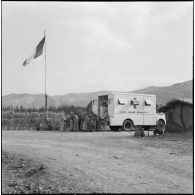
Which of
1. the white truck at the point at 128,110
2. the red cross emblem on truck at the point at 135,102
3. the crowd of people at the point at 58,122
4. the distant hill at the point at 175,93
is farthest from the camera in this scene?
the distant hill at the point at 175,93

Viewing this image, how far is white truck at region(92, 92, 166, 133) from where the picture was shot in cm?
2147

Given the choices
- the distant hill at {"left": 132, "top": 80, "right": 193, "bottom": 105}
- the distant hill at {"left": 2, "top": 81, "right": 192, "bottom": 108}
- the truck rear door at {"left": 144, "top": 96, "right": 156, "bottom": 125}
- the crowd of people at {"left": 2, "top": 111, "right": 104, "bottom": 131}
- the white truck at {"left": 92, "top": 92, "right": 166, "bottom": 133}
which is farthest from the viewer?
the distant hill at {"left": 2, "top": 81, "right": 192, "bottom": 108}

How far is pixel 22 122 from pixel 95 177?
1933cm

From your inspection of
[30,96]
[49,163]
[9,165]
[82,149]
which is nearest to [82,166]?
[49,163]

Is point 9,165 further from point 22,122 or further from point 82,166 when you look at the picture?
point 22,122

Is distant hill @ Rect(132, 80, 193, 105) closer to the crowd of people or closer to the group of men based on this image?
the crowd of people

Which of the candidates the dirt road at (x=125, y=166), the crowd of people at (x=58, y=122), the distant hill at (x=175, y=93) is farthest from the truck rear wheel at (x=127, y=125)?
the distant hill at (x=175, y=93)

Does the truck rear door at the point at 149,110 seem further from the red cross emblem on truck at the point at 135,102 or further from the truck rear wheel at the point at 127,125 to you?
the truck rear wheel at the point at 127,125

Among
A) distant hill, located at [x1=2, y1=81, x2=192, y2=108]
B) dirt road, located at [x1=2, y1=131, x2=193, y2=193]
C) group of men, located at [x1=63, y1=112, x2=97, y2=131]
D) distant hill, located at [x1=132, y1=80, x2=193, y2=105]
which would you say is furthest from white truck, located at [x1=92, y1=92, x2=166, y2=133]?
distant hill, located at [x1=132, y1=80, x2=193, y2=105]

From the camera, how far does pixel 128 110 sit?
21797mm

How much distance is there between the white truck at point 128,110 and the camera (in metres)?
21.5

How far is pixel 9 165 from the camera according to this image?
9023 mm

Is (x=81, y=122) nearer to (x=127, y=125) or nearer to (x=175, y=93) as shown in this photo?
(x=127, y=125)

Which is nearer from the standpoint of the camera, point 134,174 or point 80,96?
point 134,174
